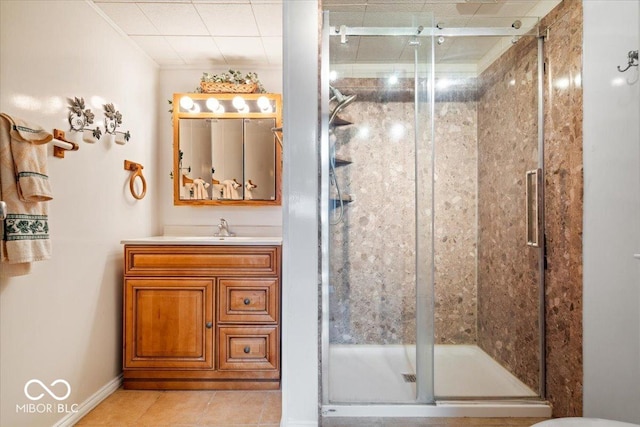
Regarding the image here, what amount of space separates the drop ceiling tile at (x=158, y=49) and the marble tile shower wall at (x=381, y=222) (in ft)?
4.76

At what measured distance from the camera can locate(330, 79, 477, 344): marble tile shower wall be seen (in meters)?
1.87

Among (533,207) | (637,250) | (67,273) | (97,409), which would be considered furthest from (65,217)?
(637,250)

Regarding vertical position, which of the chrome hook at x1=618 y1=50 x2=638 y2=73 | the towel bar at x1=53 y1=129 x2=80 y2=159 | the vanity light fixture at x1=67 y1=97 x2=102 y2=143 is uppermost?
the chrome hook at x1=618 y1=50 x2=638 y2=73

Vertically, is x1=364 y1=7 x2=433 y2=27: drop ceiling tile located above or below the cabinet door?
above

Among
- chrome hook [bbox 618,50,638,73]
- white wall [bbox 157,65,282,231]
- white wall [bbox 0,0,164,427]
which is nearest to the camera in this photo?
chrome hook [bbox 618,50,638,73]

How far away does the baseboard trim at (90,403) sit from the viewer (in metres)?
1.76

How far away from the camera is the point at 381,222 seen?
75.6 inches

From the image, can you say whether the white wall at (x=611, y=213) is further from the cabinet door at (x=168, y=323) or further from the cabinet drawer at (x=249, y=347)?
the cabinet door at (x=168, y=323)

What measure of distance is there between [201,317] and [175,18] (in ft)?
6.16

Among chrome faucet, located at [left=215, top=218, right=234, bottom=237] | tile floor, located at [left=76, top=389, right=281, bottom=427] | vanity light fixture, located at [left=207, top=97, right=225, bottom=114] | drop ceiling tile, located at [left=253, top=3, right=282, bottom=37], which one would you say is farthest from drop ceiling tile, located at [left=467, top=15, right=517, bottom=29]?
tile floor, located at [left=76, top=389, right=281, bottom=427]

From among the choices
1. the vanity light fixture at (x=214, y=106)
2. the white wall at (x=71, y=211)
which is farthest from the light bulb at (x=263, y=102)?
the white wall at (x=71, y=211)

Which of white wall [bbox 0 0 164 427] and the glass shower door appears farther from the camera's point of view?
the glass shower door

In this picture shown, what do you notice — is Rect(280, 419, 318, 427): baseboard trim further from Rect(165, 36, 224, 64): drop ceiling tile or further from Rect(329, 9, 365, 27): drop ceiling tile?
Rect(165, 36, 224, 64): drop ceiling tile
